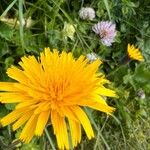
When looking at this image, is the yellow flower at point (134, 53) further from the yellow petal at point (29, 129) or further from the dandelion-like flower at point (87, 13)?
the yellow petal at point (29, 129)

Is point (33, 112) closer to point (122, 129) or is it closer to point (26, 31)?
point (26, 31)

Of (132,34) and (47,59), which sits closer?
(47,59)

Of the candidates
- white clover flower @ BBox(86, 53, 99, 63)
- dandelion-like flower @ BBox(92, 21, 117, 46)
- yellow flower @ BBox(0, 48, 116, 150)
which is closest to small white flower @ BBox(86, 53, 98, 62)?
white clover flower @ BBox(86, 53, 99, 63)

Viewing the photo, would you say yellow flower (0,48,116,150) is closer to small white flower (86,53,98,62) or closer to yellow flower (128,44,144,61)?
small white flower (86,53,98,62)

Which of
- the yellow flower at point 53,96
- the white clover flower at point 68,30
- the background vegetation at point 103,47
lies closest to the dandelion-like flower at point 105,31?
the background vegetation at point 103,47

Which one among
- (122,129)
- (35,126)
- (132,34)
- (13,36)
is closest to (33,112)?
(35,126)

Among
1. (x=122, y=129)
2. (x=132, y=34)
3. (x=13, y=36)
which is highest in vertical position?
(x=13, y=36)
